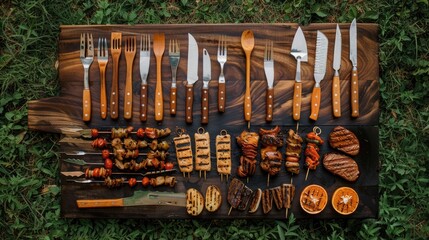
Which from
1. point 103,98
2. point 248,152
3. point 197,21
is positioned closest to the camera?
point 248,152

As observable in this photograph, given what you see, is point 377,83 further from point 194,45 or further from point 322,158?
point 194,45

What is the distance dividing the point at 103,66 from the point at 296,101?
1.45 m

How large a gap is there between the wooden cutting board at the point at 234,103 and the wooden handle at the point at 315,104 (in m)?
0.06

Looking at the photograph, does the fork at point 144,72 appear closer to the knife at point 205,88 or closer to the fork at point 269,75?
the knife at point 205,88

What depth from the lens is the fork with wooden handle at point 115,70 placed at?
3.77m

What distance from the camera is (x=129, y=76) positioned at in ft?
12.4

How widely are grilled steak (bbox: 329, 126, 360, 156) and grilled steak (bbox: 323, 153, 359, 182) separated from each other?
0.06 meters

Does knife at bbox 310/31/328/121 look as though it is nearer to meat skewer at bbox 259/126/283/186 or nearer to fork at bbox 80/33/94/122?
meat skewer at bbox 259/126/283/186

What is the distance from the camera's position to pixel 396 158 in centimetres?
387

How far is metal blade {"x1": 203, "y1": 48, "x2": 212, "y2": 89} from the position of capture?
3.77 meters

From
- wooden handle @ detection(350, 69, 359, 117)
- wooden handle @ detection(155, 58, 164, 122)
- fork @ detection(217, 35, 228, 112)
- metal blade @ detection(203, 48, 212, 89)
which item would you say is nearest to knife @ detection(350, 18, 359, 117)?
wooden handle @ detection(350, 69, 359, 117)

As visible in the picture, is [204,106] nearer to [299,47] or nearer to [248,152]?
[248,152]

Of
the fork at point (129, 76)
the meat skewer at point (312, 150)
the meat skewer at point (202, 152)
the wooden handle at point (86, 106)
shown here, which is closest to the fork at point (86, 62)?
the wooden handle at point (86, 106)

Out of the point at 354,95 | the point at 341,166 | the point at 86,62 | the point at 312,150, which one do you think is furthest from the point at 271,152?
the point at 86,62
